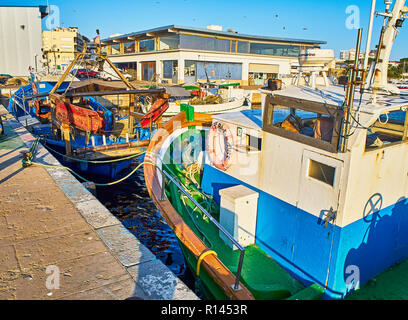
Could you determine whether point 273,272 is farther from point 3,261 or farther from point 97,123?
point 97,123

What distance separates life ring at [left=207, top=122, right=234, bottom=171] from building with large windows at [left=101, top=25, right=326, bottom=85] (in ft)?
108

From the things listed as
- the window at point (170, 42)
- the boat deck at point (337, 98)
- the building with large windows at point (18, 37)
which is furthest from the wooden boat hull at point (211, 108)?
the building with large windows at point (18, 37)

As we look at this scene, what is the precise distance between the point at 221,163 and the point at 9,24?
6009cm

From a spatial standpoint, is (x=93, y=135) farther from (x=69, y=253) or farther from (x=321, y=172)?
(x=321, y=172)

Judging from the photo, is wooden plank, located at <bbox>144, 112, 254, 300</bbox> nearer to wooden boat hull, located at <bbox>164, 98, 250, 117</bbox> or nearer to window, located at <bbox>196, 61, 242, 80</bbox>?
wooden boat hull, located at <bbox>164, 98, 250, 117</bbox>

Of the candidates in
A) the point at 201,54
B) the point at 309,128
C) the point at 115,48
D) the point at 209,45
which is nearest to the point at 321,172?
the point at 309,128

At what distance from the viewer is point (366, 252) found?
5.41 metres

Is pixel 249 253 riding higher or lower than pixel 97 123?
lower

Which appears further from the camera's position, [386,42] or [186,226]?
[186,226]

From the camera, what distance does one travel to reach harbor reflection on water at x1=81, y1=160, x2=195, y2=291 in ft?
28.0

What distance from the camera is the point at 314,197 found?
522cm

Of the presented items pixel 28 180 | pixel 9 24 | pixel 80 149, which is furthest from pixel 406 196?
pixel 9 24

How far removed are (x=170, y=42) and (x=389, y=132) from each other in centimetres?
4135

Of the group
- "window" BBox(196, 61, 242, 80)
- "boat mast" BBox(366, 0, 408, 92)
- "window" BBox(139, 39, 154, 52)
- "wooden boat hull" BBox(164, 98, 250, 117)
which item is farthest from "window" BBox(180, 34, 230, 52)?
"boat mast" BBox(366, 0, 408, 92)
